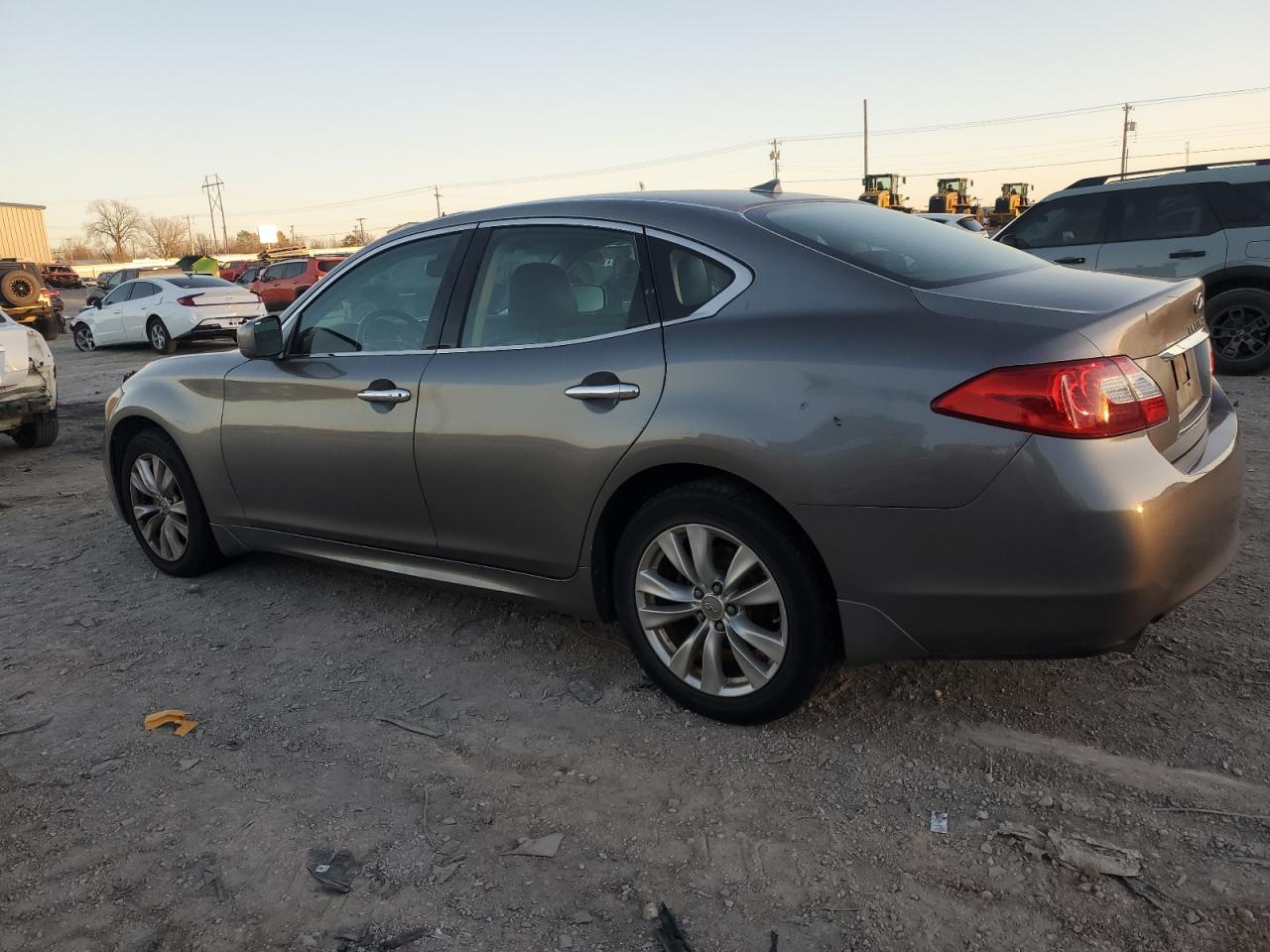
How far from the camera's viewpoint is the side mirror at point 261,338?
4148 millimetres

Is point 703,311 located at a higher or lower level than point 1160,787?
higher

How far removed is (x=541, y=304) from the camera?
3.44 metres

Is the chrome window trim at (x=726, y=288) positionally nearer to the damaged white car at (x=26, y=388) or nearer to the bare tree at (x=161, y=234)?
the damaged white car at (x=26, y=388)

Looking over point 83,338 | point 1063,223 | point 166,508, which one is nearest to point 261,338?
point 166,508

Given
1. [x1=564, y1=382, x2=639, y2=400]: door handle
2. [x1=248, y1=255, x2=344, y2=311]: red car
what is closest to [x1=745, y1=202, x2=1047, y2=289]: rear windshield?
[x1=564, y1=382, x2=639, y2=400]: door handle

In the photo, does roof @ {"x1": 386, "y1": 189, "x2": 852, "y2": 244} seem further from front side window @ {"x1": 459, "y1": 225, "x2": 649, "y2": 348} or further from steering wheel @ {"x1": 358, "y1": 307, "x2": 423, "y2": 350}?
steering wheel @ {"x1": 358, "y1": 307, "x2": 423, "y2": 350}

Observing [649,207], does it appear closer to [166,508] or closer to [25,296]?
[166,508]

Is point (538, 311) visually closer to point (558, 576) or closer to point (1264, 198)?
point (558, 576)

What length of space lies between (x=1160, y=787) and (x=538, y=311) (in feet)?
7.87

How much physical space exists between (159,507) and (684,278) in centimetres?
318

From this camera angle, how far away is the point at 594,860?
2521 millimetres

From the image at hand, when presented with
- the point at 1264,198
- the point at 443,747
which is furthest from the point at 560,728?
the point at 1264,198

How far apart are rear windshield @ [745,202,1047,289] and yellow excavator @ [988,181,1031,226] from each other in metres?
32.5

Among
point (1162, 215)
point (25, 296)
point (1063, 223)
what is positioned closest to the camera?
point (1162, 215)
